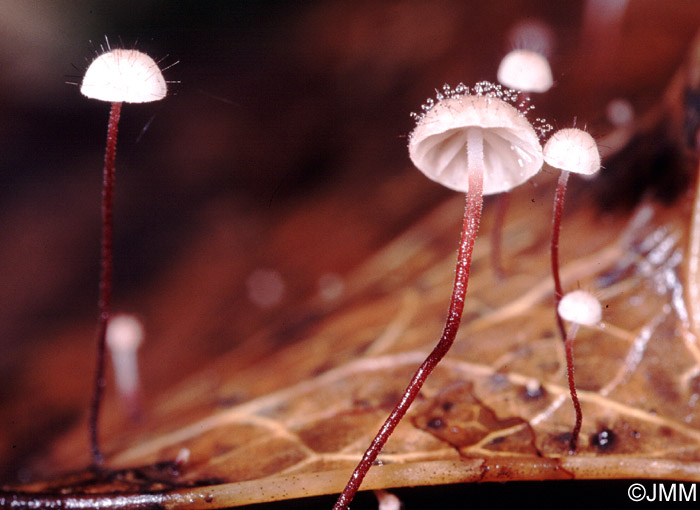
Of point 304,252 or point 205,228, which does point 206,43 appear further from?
point 304,252

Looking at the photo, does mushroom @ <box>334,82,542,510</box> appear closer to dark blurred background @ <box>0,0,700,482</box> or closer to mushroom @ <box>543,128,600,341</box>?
mushroom @ <box>543,128,600,341</box>

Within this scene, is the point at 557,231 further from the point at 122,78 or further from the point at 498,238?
the point at 122,78

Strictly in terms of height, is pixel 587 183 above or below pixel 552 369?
above

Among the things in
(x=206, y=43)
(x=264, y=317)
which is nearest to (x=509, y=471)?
(x=264, y=317)

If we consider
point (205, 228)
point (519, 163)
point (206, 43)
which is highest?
point (206, 43)

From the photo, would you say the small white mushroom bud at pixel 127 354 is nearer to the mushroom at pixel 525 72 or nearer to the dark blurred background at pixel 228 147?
the dark blurred background at pixel 228 147

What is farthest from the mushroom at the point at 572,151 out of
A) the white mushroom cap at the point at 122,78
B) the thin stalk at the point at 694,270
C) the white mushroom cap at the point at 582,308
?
the white mushroom cap at the point at 122,78
